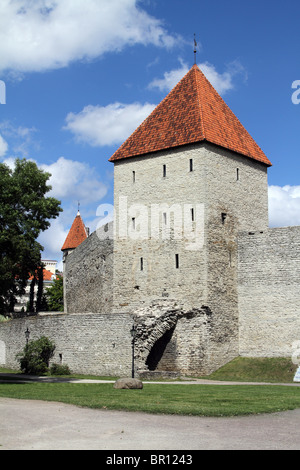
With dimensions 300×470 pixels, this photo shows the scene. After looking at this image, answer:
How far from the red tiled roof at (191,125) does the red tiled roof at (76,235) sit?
22.7m

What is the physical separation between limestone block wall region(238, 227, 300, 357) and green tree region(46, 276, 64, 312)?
27.8 meters

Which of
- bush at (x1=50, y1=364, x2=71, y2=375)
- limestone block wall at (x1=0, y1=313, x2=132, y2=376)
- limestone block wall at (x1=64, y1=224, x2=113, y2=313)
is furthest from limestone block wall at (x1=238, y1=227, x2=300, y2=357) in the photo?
bush at (x1=50, y1=364, x2=71, y2=375)

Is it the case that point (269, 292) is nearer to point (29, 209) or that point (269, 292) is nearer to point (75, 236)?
point (29, 209)

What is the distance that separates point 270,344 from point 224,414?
15.7m

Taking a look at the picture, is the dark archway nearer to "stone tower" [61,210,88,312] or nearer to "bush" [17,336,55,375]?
"bush" [17,336,55,375]

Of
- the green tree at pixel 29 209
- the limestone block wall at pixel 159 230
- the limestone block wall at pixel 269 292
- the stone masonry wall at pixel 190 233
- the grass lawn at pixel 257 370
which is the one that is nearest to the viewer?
the grass lawn at pixel 257 370

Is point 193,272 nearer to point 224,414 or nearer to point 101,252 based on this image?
point 101,252

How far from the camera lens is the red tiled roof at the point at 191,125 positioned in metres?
27.1

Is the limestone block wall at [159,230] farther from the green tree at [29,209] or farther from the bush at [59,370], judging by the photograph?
the green tree at [29,209]

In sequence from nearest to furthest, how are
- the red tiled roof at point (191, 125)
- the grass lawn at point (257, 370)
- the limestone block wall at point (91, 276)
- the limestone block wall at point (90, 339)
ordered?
the grass lawn at point (257, 370), the limestone block wall at point (90, 339), the red tiled roof at point (191, 125), the limestone block wall at point (91, 276)

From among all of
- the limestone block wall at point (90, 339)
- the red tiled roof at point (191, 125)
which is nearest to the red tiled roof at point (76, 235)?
the limestone block wall at point (90, 339)

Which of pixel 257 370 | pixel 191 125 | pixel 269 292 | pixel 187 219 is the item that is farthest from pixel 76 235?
pixel 257 370
